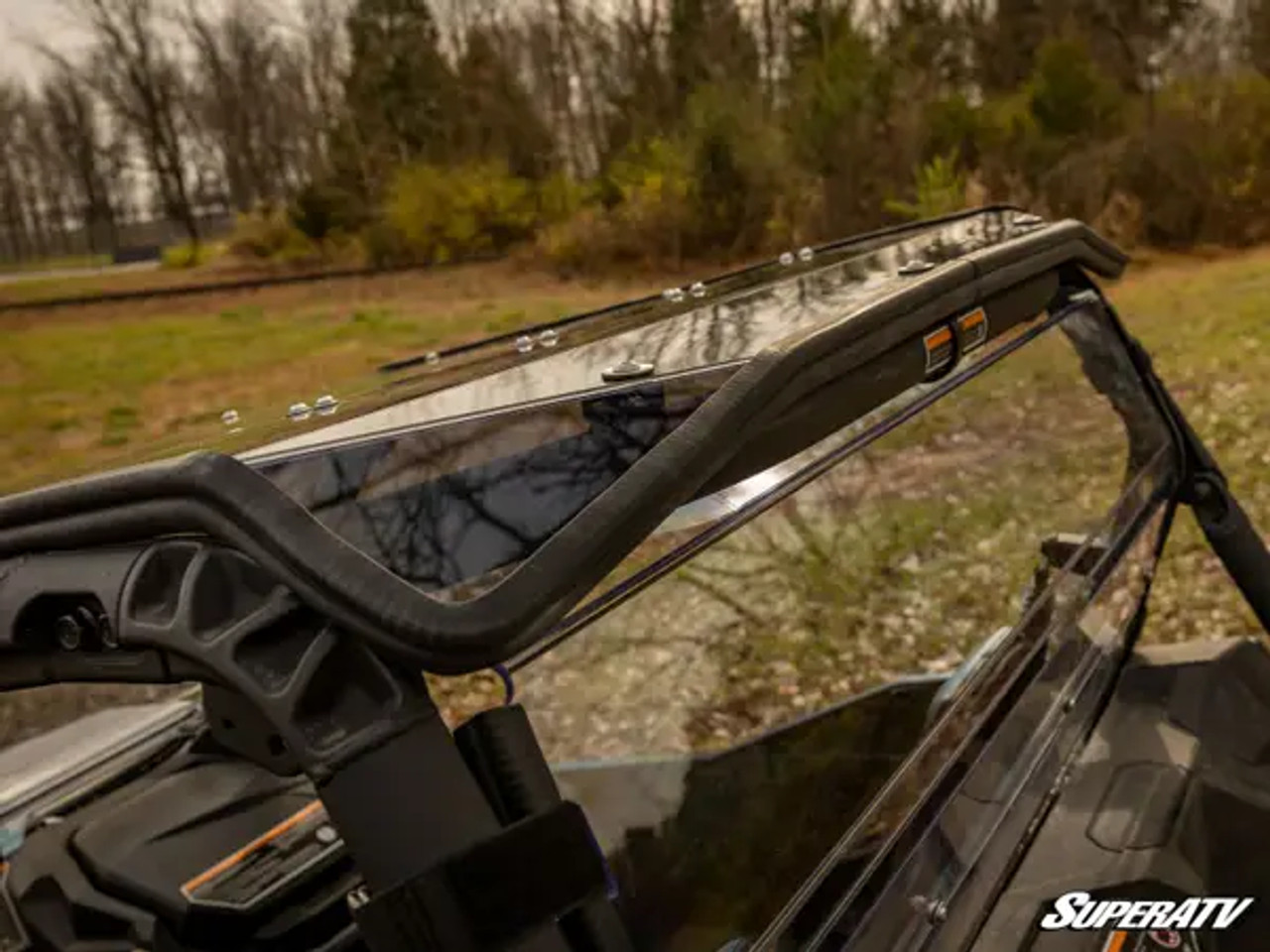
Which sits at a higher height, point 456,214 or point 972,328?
point 456,214

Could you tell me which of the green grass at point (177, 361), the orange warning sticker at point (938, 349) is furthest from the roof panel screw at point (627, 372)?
the green grass at point (177, 361)

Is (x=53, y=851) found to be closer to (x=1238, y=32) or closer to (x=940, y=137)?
(x=940, y=137)

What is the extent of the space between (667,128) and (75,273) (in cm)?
929

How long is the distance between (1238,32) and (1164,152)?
3.57 m

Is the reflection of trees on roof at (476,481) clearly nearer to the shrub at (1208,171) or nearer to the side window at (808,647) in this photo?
the side window at (808,647)

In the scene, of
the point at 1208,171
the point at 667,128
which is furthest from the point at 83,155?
the point at 1208,171

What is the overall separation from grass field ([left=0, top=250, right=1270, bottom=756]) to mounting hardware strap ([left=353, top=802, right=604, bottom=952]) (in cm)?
30

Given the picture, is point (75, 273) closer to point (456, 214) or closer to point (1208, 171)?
point (456, 214)

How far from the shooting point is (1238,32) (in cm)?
1817

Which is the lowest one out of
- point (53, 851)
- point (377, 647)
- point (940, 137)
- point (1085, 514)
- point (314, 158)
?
point (53, 851)

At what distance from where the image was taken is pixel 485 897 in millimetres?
781

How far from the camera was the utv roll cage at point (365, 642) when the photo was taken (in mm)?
773

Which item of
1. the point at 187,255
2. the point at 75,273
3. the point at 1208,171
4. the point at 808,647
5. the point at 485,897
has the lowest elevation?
the point at 808,647

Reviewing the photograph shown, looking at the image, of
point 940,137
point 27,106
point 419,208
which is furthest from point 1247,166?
point 27,106
